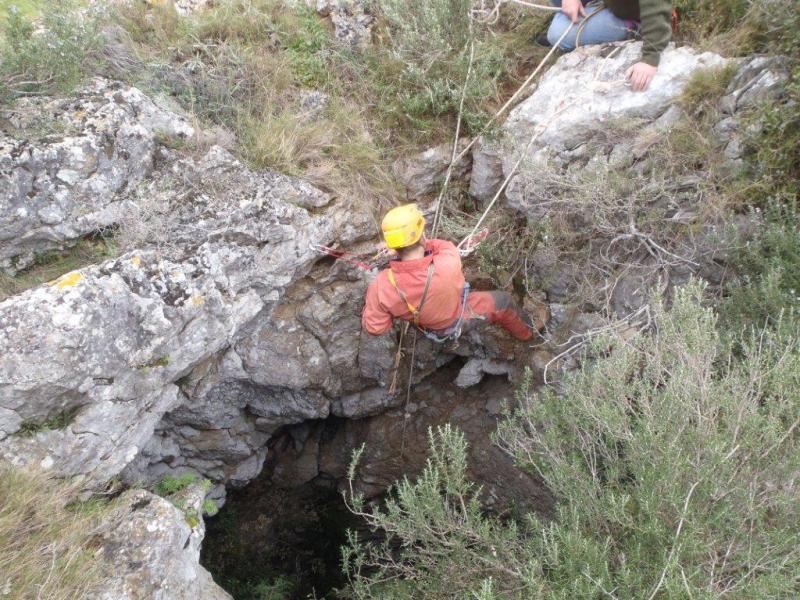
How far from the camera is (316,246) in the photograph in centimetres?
457

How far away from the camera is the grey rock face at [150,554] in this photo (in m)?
3.19

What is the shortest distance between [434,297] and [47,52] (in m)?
3.38

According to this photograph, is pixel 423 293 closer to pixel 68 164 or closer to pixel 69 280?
pixel 69 280

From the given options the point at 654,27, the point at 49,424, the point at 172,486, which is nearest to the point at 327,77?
the point at 654,27

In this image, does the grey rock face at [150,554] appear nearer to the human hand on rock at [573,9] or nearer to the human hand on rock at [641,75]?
the human hand on rock at [641,75]

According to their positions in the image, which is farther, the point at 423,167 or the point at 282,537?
the point at 282,537

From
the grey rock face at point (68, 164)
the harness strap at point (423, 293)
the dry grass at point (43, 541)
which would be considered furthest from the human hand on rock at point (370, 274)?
the dry grass at point (43, 541)

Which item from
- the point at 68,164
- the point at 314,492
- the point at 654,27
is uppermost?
the point at 654,27

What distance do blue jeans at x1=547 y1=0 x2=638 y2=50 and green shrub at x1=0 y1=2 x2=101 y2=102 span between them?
12.3ft

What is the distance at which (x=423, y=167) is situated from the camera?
504 centimetres

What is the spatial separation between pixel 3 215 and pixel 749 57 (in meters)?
5.26

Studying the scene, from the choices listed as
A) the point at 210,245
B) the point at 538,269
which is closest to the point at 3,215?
the point at 210,245

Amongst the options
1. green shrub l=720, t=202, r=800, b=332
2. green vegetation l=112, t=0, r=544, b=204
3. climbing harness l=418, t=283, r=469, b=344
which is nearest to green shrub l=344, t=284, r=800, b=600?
green shrub l=720, t=202, r=800, b=332

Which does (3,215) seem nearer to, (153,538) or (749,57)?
(153,538)
